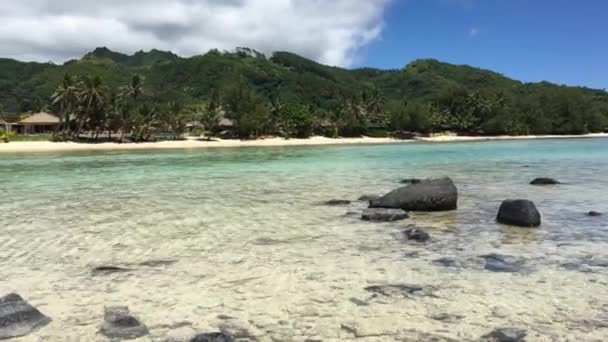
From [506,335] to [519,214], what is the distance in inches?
261

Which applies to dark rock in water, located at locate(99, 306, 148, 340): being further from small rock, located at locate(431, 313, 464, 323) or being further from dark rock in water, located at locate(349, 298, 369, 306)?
small rock, located at locate(431, 313, 464, 323)

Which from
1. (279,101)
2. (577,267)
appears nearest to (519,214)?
(577,267)

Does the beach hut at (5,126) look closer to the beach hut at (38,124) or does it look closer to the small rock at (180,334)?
the beach hut at (38,124)

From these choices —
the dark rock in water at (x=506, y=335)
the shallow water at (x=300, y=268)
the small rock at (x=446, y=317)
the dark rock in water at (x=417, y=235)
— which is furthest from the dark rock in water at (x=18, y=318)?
the dark rock in water at (x=417, y=235)

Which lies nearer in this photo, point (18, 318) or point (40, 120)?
point (18, 318)

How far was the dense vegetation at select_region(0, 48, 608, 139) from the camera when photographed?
6962 centimetres

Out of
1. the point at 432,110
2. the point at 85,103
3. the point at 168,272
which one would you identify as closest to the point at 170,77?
the point at 432,110

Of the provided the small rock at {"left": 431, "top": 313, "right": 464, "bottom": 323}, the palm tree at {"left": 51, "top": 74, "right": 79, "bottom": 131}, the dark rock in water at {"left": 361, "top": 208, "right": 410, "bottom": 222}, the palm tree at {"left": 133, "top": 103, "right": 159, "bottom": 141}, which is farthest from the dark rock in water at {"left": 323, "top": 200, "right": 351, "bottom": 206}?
the palm tree at {"left": 133, "top": 103, "right": 159, "bottom": 141}

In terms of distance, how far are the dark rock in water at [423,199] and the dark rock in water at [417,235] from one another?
3136 millimetres

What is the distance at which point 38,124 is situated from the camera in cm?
7881

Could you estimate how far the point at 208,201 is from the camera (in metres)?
17.0

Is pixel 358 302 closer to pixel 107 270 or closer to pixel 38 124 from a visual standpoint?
pixel 107 270

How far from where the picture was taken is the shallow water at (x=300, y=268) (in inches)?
244

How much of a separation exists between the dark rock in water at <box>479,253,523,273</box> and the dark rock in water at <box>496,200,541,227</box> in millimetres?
2951
